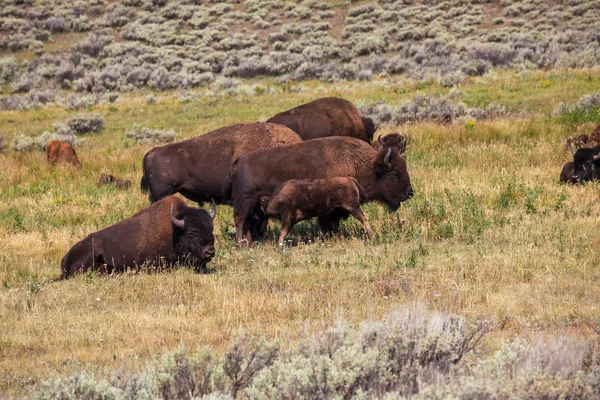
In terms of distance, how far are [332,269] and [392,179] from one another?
9.39ft

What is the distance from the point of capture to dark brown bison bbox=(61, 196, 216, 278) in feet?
30.6

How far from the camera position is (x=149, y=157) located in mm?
12086

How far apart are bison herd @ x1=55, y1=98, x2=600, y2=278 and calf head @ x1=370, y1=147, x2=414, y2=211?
0.01 m

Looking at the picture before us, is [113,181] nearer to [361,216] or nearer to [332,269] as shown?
[361,216]

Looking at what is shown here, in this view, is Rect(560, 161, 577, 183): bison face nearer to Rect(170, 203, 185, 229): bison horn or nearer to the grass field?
the grass field

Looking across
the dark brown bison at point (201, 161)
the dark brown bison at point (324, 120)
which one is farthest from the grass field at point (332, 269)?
the dark brown bison at point (324, 120)

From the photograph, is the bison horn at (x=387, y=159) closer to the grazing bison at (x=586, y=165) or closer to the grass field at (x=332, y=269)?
the grass field at (x=332, y=269)

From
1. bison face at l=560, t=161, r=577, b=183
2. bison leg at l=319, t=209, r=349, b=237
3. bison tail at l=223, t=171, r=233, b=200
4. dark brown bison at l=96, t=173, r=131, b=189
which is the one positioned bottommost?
dark brown bison at l=96, t=173, r=131, b=189

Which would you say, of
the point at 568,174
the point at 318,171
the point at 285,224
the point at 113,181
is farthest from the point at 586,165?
the point at 113,181

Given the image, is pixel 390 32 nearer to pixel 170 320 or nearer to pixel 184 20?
pixel 184 20

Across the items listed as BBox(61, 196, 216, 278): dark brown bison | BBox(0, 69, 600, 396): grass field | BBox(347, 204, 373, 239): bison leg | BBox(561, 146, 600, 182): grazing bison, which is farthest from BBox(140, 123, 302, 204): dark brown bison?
BBox(561, 146, 600, 182): grazing bison

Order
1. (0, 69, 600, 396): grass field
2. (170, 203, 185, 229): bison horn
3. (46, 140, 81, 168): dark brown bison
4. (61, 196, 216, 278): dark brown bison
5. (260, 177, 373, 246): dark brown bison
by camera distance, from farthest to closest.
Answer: (46, 140, 81, 168): dark brown bison → (260, 177, 373, 246): dark brown bison → (61, 196, 216, 278): dark brown bison → (170, 203, 185, 229): bison horn → (0, 69, 600, 396): grass field

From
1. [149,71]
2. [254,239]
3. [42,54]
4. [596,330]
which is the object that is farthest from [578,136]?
[42,54]

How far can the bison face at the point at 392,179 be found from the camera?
11.0 m
